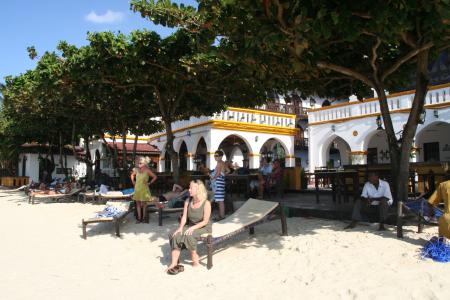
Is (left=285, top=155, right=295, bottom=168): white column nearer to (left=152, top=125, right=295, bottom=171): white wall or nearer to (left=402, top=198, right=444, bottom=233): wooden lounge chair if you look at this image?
(left=152, top=125, right=295, bottom=171): white wall

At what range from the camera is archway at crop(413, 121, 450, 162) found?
57.5 feet

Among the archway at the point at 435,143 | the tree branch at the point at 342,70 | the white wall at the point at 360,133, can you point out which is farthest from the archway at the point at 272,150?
the tree branch at the point at 342,70

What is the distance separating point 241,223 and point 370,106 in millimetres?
12681

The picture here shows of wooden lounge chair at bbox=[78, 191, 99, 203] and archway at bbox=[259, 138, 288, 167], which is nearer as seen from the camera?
wooden lounge chair at bbox=[78, 191, 99, 203]

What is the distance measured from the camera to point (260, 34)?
546 cm

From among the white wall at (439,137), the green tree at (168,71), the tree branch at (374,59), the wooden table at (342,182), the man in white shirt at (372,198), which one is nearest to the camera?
the tree branch at (374,59)

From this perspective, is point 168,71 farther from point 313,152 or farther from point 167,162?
point 167,162

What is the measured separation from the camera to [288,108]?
24469mm

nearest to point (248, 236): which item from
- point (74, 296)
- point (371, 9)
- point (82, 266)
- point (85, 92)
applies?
point (82, 266)

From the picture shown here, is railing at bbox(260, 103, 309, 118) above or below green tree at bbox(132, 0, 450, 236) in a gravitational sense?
above

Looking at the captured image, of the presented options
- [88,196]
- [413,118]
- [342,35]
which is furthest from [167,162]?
[342,35]

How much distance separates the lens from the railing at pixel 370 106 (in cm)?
1507

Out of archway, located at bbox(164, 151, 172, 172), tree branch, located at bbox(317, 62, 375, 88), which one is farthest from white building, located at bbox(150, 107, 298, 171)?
tree branch, located at bbox(317, 62, 375, 88)

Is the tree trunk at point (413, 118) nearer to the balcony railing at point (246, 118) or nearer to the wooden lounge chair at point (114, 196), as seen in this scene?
the wooden lounge chair at point (114, 196)
